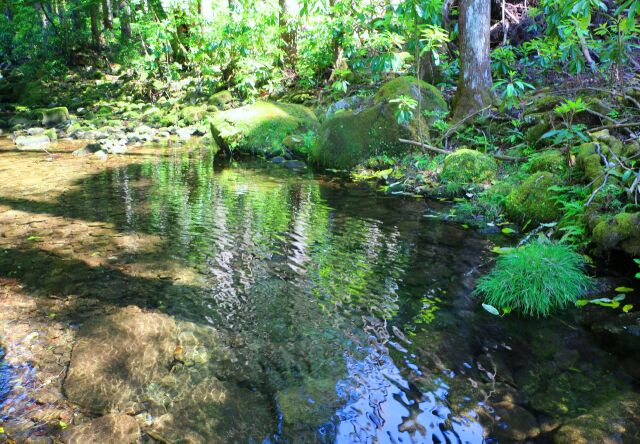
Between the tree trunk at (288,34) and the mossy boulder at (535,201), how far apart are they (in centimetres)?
1435

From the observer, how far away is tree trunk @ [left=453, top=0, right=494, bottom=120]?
10484mm

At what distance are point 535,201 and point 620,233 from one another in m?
1.84

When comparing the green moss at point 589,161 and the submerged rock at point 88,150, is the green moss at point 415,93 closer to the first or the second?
the green moss at point 589,161

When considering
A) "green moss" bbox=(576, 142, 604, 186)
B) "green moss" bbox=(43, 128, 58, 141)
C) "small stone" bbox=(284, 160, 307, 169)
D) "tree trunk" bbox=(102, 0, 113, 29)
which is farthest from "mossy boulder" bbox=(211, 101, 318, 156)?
"tree trunk" bbox=(102, 0, 113, 29)

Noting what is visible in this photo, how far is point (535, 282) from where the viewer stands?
4.62 m

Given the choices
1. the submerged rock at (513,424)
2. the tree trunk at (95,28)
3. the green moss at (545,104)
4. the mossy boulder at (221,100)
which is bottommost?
the submerged rock at (513,424)

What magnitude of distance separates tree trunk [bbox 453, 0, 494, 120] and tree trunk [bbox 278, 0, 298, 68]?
32.5 feet

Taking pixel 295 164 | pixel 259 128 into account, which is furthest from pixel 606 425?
pixel 259 128

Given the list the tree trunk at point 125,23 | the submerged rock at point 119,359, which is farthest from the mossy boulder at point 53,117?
the submerged rock at point 119,359

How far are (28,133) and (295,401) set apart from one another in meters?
17.6

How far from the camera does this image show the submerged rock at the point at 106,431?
2.77m

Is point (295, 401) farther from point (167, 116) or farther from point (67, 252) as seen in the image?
point (167, 116)

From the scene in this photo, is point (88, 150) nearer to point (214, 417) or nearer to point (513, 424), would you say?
point (214, 417)

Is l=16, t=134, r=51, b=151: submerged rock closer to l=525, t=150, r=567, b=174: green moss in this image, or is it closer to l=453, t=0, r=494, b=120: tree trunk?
l=453, t=0, r=494, b=120: tree trunk
